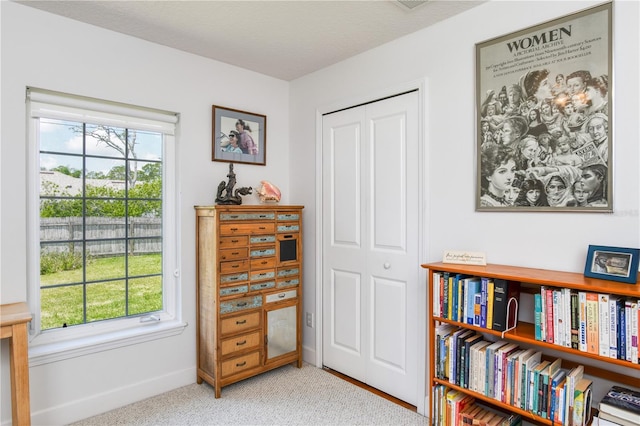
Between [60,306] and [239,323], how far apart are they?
119cm

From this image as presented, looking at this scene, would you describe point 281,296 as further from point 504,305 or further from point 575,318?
point 575,318

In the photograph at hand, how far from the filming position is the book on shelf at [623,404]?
149 centimetres

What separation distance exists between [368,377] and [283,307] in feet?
2.83

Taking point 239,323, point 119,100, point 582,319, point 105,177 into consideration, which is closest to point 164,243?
point 105,177

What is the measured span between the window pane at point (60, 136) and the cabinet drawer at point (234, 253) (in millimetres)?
1195

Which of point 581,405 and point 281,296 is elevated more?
point 281,296

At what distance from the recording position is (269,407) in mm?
2496

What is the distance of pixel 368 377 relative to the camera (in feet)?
9.18

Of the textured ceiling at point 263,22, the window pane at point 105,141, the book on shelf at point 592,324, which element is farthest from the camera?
the window pane at point 105,141

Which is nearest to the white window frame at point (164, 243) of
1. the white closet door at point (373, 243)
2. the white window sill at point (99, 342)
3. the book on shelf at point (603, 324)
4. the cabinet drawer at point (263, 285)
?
the white window sill at point (99, 342)

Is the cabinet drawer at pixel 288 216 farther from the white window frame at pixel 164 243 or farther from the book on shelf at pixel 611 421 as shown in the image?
the book on shelf at pixel 611 421

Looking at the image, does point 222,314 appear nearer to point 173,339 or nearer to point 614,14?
point 173,339

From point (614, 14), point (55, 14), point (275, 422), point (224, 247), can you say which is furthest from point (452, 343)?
point (55, 14)

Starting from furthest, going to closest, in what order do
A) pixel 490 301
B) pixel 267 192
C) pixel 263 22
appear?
pixel 267 192
pixel 263 22
pixel 490 301
